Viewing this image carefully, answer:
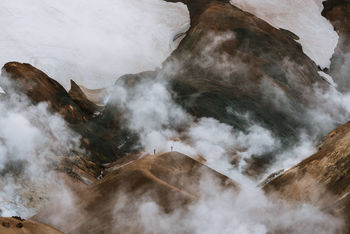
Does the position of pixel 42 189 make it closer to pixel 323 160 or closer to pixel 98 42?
pixel 323 160


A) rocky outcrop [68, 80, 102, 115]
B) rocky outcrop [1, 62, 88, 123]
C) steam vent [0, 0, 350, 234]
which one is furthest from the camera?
rocky outcrop [68, 80, 102, 115]

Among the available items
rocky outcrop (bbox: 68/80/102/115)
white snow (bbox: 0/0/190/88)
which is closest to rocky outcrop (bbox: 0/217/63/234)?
rocky outcrop (bbox: 68/80/102/115)

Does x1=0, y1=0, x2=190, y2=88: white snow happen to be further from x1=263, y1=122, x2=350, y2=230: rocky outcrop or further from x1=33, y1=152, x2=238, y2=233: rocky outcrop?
x1=263, y1=122, x2=350, y2=230: rocky outcrop

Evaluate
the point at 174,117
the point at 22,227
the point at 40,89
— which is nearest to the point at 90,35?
the point at 174,117

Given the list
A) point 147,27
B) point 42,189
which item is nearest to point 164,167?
point 42,189

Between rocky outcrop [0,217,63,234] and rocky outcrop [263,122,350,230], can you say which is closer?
rocky outcrop [0,217,63,234]
